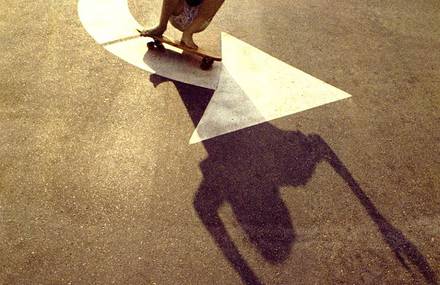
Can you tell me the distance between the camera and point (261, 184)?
427 cm

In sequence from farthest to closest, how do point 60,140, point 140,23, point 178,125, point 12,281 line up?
1. point 140,23
2. point 178,125
3. point 60,140
4. point 12,281

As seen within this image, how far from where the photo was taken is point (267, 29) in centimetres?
605

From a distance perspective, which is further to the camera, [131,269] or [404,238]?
[404,238]

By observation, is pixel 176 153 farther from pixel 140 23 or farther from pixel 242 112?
pixel 140 23

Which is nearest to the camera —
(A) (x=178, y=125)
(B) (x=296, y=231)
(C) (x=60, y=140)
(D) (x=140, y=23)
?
(B) (x=296, y=231)

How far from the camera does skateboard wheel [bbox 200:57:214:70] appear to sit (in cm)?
519

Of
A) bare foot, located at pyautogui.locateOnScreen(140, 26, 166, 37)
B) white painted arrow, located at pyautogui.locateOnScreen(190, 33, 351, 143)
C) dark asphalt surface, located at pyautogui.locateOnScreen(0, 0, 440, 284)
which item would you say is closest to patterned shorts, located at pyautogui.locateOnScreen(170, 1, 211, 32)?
bare foot, located at pyautogui.locateOnScreen(140, 26, 166, 37)

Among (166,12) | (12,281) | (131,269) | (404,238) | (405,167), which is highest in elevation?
(166,12)

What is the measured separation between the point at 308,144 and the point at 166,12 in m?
2.60

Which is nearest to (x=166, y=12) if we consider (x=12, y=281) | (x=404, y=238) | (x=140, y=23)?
(x=140, y=23)

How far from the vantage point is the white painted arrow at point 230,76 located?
16.0 feet

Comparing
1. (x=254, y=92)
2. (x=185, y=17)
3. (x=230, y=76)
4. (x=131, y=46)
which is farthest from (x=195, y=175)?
(x=131, y=46)

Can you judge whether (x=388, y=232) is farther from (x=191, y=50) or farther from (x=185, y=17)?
(x=185, y=17)

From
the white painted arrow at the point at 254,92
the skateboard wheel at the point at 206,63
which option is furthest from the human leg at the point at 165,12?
the white painted arrow at the point at 254,92
